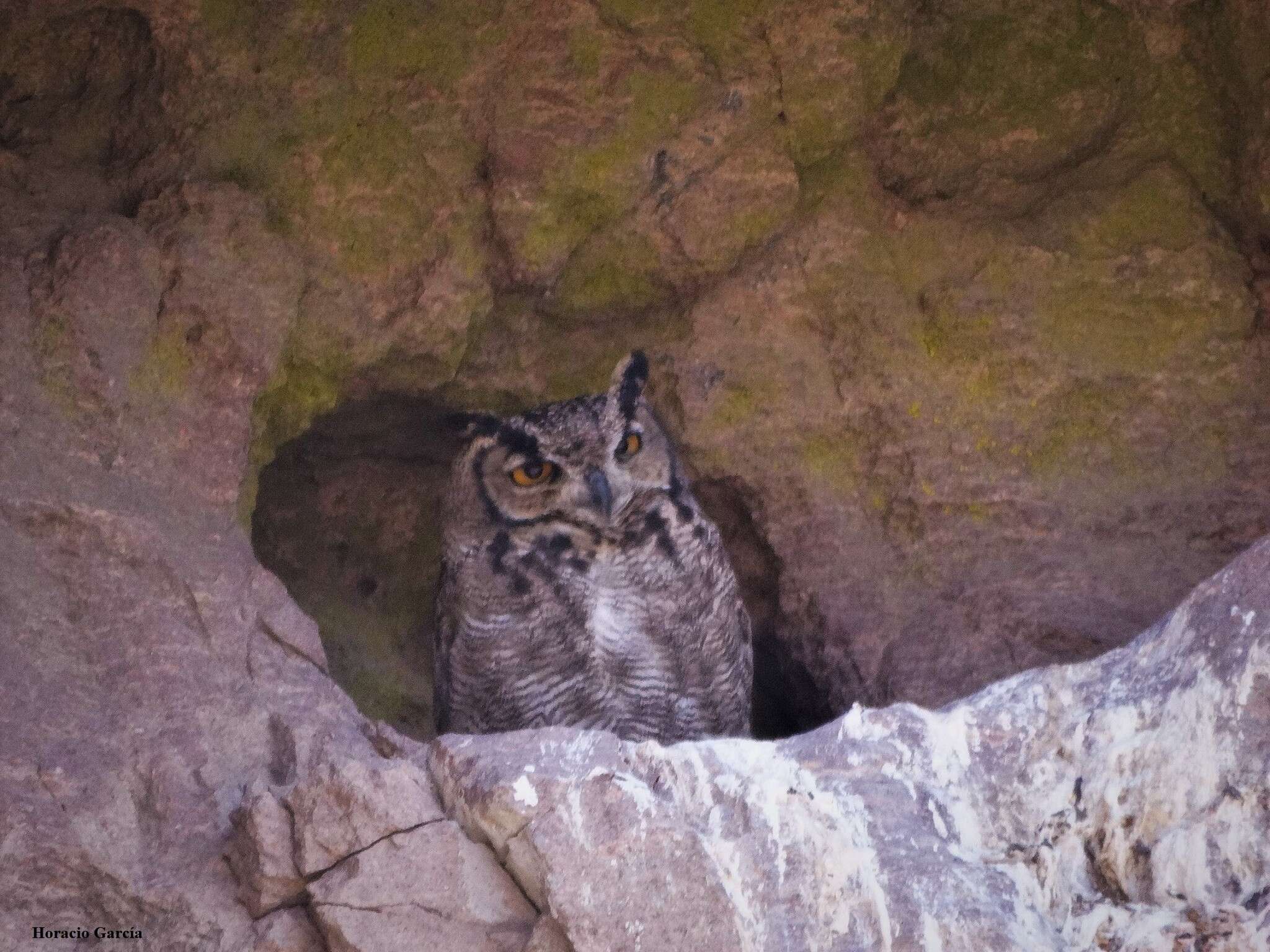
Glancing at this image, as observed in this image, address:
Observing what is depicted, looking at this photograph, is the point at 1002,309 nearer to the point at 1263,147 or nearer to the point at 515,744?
the point at 1263,147

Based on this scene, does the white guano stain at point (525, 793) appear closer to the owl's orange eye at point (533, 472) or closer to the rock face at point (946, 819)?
the rock face at point (946, 819)

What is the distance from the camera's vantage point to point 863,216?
354 cm

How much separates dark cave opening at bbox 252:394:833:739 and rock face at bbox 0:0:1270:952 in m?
0.01

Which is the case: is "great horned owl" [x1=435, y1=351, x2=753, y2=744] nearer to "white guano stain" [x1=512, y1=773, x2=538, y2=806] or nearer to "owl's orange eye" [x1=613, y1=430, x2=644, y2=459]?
"owl's orange eye" [x1=613, y1=430, x2=644, y2=459]

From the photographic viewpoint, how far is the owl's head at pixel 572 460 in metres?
3.13

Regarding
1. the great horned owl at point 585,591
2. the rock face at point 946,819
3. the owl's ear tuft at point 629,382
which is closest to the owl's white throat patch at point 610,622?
the great horned owl at point 585,591

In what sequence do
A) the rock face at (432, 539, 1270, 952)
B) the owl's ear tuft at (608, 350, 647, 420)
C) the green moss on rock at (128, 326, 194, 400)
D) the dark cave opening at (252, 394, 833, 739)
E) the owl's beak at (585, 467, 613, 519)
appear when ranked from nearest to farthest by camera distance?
1. the rock face at (432, 539, 1270, 952)
2. the green moss on rock at (128, 326, 194, 400)
3. the owl's beak at (585, 467, 613, 519)
4. the owl's ear tuft at (608, 350, 647, 420)
5. the dark cave opening at (252, 394, 833, 739)

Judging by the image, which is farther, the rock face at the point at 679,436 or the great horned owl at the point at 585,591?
the great horned owl at the point at 585,591

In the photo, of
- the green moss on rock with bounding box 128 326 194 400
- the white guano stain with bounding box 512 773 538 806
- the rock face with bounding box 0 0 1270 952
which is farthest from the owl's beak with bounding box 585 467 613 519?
the white guano stain with bounding box 512 773 538 806

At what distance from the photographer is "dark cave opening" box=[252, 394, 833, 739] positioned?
3.60 m

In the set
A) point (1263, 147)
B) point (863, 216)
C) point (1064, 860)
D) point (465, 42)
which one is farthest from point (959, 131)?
point (1064, 860)

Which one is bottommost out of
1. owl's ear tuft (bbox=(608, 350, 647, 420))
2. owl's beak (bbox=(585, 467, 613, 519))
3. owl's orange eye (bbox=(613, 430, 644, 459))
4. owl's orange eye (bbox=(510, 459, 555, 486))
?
owl's beak (bbox=(585, 467, 613, 519))

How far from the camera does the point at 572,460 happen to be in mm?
3133

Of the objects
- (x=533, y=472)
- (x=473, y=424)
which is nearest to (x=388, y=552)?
(x=473, y=424)
